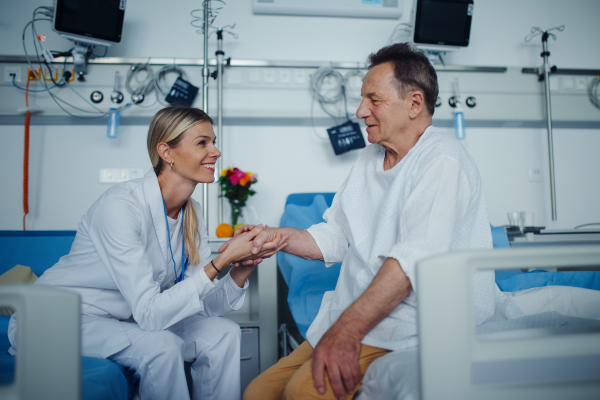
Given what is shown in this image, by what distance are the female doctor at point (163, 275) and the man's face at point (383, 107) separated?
49 cm

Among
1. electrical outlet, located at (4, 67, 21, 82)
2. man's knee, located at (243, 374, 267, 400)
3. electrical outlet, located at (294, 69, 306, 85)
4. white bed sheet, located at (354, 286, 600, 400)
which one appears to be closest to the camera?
white bed sheet, located at (354, 286, 600, 400)

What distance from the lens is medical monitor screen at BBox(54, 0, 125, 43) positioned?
7.64 feet

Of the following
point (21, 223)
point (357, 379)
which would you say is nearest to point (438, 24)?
point (357, 379)

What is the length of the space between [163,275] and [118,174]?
1.51 metres

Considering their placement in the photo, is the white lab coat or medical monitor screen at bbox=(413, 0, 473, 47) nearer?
the white lab coat

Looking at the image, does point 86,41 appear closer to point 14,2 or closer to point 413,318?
point 14,2

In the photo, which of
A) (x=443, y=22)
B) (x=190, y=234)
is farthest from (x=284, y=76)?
(x=190, y=234)

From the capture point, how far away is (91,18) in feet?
7.89

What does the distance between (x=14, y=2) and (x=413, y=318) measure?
10.4 ft

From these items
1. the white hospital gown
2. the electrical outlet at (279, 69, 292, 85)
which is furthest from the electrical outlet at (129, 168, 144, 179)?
the white hospital gown

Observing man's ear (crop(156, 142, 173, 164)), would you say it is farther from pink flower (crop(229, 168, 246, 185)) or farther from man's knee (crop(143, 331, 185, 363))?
pink flower (crop(229, 168, 246, 185))

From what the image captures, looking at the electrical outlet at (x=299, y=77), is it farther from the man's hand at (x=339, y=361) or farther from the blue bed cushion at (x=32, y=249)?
the man's hand at (x=339, y=361)

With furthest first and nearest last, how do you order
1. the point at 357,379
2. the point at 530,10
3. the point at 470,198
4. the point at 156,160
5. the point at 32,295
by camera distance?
the point at 530,10 → the point at 156,160 → the point at 470,198 → the point at 357,379 → the point at 32,295

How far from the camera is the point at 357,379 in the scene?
89 cm
